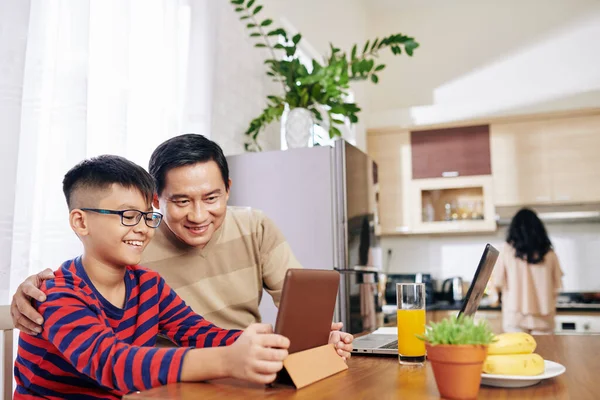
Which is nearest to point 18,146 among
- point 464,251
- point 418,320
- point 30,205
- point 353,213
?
point 30,205

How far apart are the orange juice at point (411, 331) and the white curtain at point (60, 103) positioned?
3.31 ft

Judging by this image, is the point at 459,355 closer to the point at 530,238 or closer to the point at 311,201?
the point at 311,201

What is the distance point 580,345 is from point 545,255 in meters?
2.80

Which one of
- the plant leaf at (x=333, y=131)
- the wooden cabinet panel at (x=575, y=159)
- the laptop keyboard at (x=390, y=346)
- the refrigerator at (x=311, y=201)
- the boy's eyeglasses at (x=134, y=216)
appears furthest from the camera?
the wooden cabinet panel at (x=575, y=159)

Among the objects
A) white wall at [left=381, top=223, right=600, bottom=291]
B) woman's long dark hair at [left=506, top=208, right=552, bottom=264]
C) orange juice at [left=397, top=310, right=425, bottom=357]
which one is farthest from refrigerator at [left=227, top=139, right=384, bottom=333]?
white wall at [left=381, top=223, right=600, bottom=291]

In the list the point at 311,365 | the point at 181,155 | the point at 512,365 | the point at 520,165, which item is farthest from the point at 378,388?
the point at 520,165

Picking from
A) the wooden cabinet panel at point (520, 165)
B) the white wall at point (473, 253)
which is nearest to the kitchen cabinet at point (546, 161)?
the wooden cabinet panel at point (520, 165)

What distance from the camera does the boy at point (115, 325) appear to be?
0.98 metres

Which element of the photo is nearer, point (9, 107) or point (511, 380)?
point (511, 380)

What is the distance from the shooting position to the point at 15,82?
1.62m

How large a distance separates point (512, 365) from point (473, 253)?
15.0 ft

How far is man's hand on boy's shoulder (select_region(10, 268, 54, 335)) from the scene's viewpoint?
1.10m

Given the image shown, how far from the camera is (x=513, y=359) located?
1021mm

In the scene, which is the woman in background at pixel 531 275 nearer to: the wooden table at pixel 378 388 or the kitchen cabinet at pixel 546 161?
the kitchen cabinet at pixel 546 161
